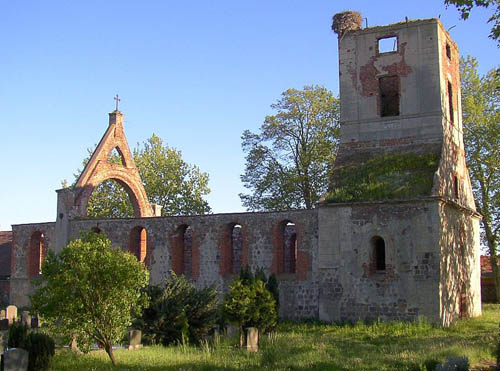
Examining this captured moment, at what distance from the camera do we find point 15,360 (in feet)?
39.7

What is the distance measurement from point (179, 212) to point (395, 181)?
2425 cm

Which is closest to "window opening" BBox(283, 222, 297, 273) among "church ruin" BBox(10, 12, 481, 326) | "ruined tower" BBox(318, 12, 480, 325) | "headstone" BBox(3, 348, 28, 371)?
"church ruin" BBox(10, 12, 481, 326)

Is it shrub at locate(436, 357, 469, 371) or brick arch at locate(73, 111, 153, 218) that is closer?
shrub at locate(436, 357, 469, 371)

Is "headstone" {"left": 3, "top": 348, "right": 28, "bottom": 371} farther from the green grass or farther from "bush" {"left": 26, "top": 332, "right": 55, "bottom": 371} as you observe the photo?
the green grass

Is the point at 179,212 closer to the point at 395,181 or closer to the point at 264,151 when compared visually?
the point at 264,151

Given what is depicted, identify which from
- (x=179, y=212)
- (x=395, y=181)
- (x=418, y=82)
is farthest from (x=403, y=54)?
(x=179, y=212)

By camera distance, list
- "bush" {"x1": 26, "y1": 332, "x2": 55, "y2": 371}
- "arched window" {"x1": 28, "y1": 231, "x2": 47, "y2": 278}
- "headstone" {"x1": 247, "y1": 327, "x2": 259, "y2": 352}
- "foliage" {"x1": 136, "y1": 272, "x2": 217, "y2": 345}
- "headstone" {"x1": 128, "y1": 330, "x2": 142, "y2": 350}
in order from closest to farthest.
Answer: "bush" {"x1": 26, "y1": 332, "x2": 55, "y2": 371}
"headstone" {"x1": 247, "y1": 327, "x2": 259, "y2": 352}
"headstone" {"x1": 128, "y1": 330, "x2": 142, "y2": 350}
"foliage" {"x1": 136, "y1": 272, "x2": 217, "y2": 345}
"arched window" {"x1": 28, "y1": 231, "x2": 47, "y2": 278}

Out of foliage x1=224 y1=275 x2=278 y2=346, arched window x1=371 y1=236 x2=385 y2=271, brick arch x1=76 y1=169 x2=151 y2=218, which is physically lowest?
foliage x1=224 y1=275 x2=278 y2=346

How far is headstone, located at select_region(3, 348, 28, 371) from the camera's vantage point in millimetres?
11977

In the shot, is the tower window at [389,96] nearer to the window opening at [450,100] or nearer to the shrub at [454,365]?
the window opening at [450,100]

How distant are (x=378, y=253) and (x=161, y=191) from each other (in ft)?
82.3

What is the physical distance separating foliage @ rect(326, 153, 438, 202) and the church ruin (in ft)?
0.13

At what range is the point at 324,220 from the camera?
2239 centimetres

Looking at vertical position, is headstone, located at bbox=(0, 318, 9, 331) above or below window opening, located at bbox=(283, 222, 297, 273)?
below
